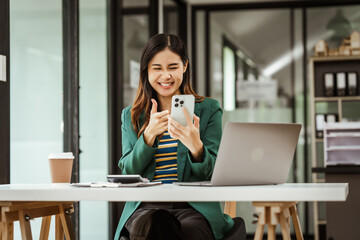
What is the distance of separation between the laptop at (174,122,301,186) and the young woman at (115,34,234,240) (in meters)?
0.20

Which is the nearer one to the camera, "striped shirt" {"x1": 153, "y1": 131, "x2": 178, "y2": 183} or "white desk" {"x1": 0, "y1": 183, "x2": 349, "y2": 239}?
"white desk" {"x1": 0, "y1": 183, "x2": 349, "y2": 239}

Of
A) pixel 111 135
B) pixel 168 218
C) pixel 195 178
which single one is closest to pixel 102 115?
pixel 111 135

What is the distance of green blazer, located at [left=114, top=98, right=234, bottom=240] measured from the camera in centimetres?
212

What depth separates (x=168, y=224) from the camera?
72.4 inches

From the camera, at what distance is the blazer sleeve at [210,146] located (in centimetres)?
213

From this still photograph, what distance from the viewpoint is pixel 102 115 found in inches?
181

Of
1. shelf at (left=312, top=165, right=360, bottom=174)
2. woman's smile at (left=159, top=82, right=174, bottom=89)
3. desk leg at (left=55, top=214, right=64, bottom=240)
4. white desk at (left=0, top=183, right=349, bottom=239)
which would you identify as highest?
woman's smile at (left=159, top=82, right=174, bottom=89)

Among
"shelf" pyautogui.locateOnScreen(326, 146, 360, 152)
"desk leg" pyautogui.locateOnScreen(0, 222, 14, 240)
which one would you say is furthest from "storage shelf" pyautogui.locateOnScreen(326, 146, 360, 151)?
"desk leg" pyautogui.locateOnScreen(0, 222, 14, 240)

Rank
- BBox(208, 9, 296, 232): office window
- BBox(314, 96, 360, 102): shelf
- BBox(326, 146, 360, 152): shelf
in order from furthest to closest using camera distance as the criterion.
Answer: BBox(208, 9, 296, 232): office window
BBox(314, 96, 360, 102): shelf
BBox(326, 146, 360, 152): shelf

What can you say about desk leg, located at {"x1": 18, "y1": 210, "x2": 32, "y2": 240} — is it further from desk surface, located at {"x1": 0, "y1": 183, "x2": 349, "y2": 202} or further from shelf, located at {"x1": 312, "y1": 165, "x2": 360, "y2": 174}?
shelf, located at {"x1": 312, "y1": 165, "x2": 360, "y2": 174}

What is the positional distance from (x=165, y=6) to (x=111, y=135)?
1821mm

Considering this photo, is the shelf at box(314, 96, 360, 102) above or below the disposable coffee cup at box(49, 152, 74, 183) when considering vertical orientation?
above

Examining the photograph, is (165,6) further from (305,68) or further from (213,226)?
(213,226)

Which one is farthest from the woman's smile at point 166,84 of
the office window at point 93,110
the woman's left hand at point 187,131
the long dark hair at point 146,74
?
the office window at point 93,110
